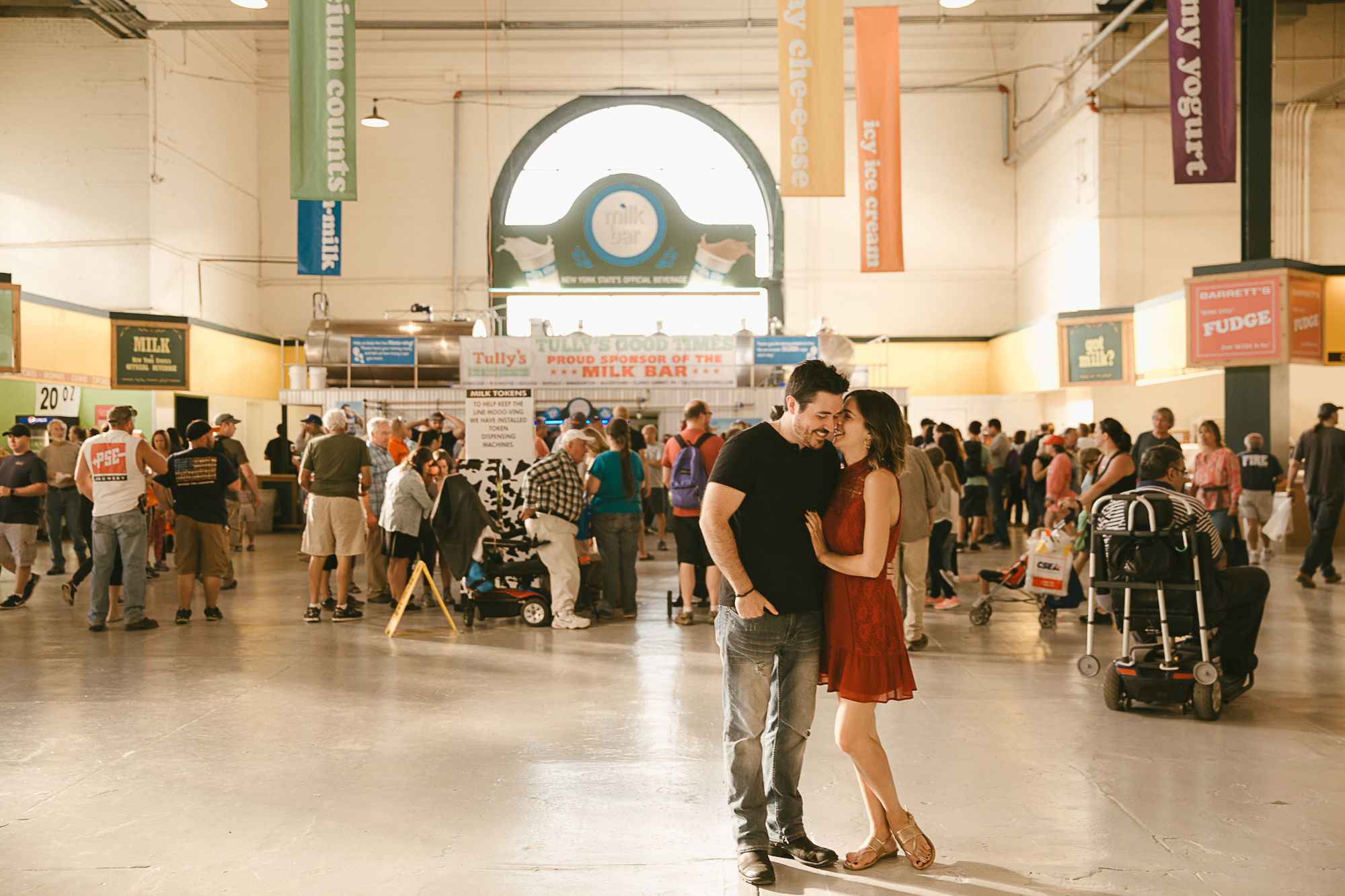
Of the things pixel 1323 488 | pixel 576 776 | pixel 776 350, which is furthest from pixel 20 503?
pixel 1323 488

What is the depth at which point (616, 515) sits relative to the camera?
24.8 ft

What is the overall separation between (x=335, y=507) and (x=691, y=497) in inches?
111

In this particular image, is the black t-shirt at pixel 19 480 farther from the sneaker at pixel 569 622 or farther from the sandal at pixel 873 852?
the sandal at pixel 873 852

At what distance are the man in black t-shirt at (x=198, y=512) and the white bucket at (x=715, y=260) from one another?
1293cm

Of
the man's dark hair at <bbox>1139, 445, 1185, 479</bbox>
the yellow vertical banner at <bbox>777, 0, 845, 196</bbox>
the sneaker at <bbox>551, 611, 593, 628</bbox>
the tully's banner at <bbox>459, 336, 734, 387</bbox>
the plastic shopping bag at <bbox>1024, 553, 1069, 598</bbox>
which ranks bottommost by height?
the sneaker at <bbox>551, 611, 593, 628</bbox>

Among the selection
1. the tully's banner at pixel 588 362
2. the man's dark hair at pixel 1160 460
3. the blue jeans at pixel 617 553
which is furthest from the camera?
the tully's banner at pixel 588 362

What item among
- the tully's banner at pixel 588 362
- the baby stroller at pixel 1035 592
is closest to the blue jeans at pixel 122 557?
the baby stroller at pixel 1035 592

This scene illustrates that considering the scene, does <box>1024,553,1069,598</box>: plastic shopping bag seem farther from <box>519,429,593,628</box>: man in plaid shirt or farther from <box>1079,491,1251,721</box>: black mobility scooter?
<box>519,429,593,628</box>: man in plaid shirt

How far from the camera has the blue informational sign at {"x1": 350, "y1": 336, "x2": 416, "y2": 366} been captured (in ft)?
47.1

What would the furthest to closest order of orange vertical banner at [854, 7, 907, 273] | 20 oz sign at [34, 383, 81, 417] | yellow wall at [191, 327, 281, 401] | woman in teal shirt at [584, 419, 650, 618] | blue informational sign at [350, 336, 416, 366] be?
1. yellow wall at [191, 327, 281, 401]
2. blue informational sign at [350, 336, 416, 366]
3. 20 oz sign at [34, 383, 81, 417]
4. orange vertical banner at [854, 7, 907, 273]
5. woman in teal shirt at [584, 419, 650, 618]

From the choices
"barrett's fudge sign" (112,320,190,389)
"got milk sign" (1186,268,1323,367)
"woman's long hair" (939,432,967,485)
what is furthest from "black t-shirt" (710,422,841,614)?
"barrett's fudge sign" (112,320,190,389)

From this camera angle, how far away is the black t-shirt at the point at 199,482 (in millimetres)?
7258

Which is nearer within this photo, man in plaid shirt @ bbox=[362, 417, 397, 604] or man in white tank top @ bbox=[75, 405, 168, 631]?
man in white tank top @ bbox=[75, 405, 168, 631]

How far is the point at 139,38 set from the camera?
598 inches
